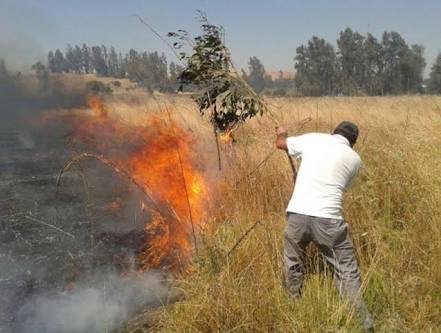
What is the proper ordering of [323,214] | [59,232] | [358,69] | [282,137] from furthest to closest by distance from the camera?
[358,69], [59,232], [282,137], [323,214]

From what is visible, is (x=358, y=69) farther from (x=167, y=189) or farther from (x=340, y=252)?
(x=340, y=252)

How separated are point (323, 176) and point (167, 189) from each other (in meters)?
4.66

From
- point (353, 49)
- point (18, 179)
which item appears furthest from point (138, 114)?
point (353, 49)

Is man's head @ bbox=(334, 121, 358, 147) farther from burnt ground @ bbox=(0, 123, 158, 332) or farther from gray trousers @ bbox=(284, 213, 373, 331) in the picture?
burnt ground @ bbox=(0, 123, 158, 332)

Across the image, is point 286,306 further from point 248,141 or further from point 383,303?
point 248,141

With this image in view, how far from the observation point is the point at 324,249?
442cm

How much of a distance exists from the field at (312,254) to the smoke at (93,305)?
0.41 m

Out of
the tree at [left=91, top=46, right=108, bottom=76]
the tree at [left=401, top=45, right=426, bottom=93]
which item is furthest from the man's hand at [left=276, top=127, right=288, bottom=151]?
the tree at [left=91, top=46, right=108, bottom=76]

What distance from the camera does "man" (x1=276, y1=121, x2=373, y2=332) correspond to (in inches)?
168

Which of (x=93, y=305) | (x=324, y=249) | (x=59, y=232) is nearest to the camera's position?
(x=324, y=249)

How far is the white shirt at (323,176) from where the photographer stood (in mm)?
4293

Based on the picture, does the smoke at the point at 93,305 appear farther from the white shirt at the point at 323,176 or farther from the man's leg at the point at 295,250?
the white shirt at the point at 323,176

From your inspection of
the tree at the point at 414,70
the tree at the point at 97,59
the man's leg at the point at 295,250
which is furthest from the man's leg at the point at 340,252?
the tree at the point at 97,59

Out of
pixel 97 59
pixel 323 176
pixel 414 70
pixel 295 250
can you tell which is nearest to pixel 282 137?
pixel 323 176
